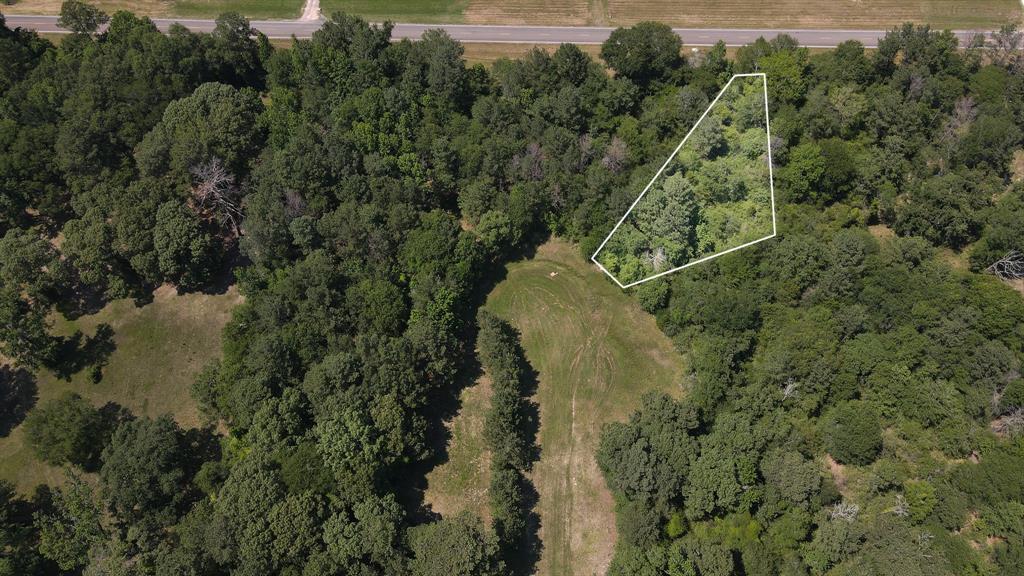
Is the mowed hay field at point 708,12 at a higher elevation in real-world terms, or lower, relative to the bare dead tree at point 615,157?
higher

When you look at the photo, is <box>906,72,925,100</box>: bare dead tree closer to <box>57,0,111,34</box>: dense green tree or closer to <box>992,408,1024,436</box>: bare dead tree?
<box>992,408,1024,436</box>: bare dead tree

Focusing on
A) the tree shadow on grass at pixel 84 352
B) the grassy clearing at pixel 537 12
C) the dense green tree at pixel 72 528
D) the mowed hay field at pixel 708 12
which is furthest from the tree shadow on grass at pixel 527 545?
the mowed hay field at pixel 708 12

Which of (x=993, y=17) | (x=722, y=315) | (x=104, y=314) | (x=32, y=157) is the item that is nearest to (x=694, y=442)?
(x=722, y=315)

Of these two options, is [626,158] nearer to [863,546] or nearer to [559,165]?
[559,165]

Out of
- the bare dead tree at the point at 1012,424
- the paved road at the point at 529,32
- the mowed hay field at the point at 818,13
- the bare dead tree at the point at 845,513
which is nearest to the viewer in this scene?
the bare dead tree at the point at 845,513

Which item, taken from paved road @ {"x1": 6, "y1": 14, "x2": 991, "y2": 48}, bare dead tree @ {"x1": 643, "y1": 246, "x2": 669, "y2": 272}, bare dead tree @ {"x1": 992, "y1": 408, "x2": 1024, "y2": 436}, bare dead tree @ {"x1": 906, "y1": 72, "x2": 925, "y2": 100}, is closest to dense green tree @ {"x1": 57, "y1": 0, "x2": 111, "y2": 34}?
paved road @ {"x1": 6, "y1": 14, "x2": 991, "y2": 48}

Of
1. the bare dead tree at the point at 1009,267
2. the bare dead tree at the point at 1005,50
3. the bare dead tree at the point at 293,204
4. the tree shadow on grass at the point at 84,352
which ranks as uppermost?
the bare dead tree at the point at 1005,50

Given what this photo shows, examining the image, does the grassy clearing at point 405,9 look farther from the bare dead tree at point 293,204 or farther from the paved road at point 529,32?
the bare dead tree at point 293,204
